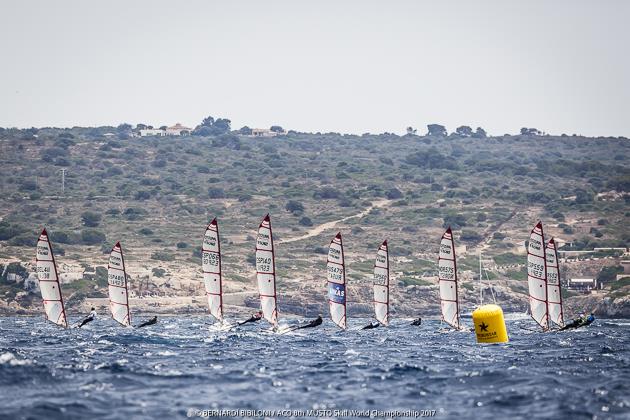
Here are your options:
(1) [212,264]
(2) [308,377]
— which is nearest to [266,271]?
(1) [212,264]

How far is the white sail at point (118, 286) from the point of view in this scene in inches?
2987

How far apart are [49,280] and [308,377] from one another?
33.3 m

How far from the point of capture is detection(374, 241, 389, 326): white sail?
78438mm

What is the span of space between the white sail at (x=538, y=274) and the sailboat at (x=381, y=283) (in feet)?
33.7

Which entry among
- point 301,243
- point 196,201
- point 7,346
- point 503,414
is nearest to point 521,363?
point 503,414

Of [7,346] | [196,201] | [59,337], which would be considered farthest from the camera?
[196,201]

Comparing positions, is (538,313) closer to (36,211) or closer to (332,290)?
(332,290)

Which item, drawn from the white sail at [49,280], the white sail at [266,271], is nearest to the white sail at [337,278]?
the white sail at [266,271]

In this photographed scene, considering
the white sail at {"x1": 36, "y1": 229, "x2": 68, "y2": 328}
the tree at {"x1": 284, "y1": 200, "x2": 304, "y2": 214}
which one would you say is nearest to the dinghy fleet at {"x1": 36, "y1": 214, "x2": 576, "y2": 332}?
the white sail at {"x1": 36, "y1": 229, "x2": 68, "y2": 328}

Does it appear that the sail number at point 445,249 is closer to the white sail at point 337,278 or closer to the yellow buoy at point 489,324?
the white sail at point 337,278

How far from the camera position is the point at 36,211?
177500 mm

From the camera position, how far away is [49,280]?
74.2m

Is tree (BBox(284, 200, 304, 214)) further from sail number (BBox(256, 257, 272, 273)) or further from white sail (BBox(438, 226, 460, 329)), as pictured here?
sail number (BBox(256, 257, 272, 273))

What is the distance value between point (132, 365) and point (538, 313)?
37408 mm
